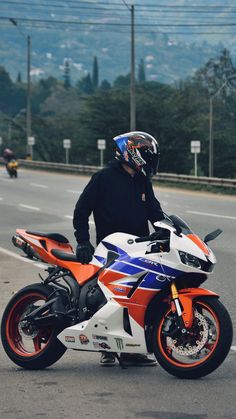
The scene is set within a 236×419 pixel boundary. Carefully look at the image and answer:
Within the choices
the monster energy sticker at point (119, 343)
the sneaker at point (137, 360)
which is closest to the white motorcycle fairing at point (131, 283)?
the monster energy sticker at point (119, 343)

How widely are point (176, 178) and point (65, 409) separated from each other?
33809 millimetres

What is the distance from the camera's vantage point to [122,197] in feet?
26.3

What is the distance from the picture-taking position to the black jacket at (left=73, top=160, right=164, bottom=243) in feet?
26.2

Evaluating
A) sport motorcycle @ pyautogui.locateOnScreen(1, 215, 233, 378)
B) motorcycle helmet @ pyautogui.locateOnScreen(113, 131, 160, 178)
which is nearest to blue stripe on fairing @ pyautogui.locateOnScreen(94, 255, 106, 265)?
sport motorcycle @ pyautogui.locateOnScreen(1, 215, 233, 378)

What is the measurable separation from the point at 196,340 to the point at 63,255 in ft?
3.84

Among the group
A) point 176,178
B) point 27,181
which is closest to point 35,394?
point 176,178

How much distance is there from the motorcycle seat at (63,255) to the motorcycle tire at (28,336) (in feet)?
0.85

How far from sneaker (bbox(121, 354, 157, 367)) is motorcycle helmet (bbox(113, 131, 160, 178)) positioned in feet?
4.31

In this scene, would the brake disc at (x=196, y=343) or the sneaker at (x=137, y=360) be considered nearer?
the brake disc at (x=196, y=343)

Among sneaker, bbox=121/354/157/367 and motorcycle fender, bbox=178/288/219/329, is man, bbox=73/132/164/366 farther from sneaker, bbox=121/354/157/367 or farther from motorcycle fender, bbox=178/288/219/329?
motorcycle fender, bbox=178/288/219/329

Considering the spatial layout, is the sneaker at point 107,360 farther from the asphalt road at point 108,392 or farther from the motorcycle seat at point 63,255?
the motorcycle seat at point 63,255

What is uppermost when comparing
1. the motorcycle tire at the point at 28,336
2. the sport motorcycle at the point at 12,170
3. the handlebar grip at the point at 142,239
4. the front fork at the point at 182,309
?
the handlebar grip at the point at 142,239

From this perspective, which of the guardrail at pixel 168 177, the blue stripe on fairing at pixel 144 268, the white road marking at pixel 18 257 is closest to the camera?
the blue stripe on fairing at pixel 144 268

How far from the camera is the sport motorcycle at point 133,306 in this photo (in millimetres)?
7289
